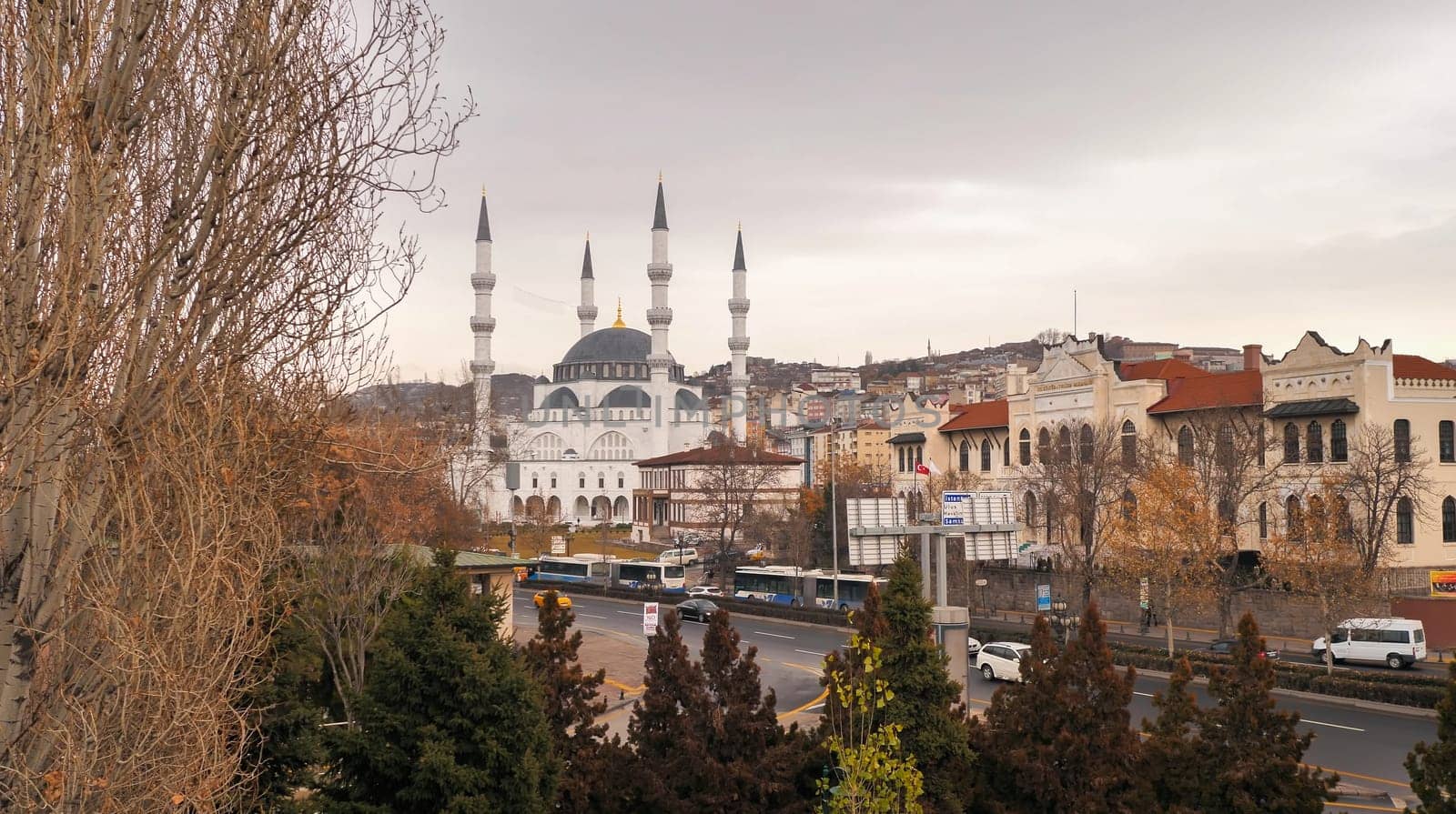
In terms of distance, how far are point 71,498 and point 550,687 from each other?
959 centimetres

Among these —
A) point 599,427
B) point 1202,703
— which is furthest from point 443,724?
point 599,427

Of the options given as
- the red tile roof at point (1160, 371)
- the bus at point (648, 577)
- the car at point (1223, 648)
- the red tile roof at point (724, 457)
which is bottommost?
the car at point (1223, 648)

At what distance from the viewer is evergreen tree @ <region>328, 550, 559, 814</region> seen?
40.1 feet

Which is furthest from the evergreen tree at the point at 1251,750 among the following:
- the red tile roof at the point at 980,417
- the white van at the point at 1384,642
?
the red tile roof at the point at 980,417

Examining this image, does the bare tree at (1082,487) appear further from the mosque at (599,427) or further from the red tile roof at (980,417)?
the mosque at (599,427)

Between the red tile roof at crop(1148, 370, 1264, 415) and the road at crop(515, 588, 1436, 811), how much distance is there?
1619cm

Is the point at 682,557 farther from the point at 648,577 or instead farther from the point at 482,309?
the point at 482,309

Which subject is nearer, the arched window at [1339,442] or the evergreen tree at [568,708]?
the evergreen tree at [568,708]

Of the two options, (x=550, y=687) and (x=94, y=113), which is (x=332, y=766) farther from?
(x=94, y=113)

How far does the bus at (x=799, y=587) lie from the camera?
151 feet

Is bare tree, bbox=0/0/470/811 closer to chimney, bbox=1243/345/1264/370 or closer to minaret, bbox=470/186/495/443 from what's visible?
chimney, bbox=1243/345/1264/370

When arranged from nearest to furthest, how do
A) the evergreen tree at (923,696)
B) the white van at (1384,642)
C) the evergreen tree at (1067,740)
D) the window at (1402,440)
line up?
the evergreen tree at (1067,740) < the evergreen tree at (923,696) < the white van at (1384,642) < the window at (1402,440)

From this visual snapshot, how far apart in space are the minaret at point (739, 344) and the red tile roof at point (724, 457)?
29.8 feet

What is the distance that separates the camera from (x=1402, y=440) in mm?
38781
